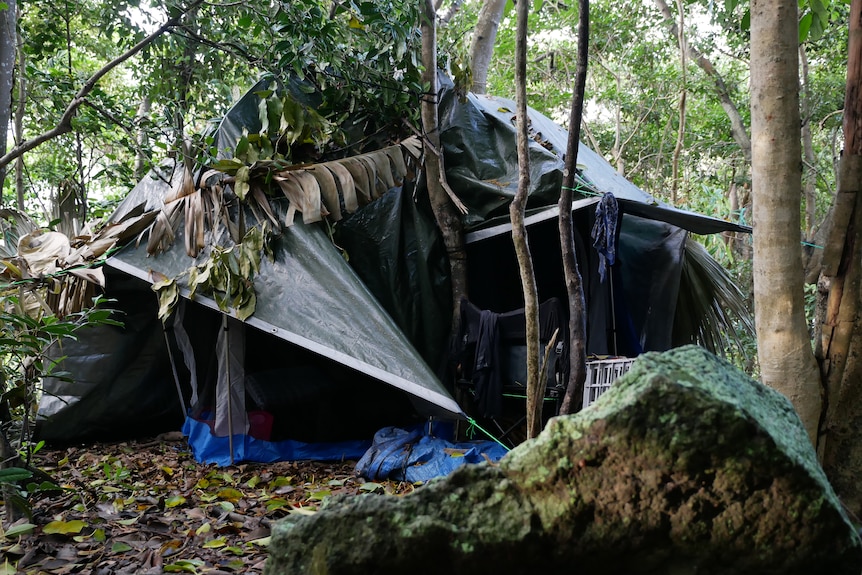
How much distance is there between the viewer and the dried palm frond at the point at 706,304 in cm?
527

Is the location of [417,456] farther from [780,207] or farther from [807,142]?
[807,142]

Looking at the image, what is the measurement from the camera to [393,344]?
3754 millimetres

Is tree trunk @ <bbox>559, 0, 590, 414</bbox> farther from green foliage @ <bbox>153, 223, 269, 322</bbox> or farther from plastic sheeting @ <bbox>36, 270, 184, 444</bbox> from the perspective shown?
plastic sheeting @ <bbox>36, 270, 184, 444</bbox>

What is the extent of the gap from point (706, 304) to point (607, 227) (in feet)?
5.45

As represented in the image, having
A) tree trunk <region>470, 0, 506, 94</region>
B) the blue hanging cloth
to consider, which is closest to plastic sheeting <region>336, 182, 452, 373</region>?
the blue hanging cloth

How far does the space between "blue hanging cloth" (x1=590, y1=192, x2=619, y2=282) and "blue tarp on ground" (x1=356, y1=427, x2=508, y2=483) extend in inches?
51.2

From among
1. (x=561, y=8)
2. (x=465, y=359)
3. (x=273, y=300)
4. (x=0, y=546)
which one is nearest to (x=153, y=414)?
(x=273, y=300)

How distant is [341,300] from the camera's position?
391 cm

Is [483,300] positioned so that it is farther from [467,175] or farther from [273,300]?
[273,300]

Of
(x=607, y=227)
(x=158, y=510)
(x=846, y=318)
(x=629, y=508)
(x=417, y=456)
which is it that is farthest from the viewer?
(x=607, y=227)

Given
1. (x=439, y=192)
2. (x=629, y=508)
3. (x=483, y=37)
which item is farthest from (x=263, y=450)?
(x=483, y=37)

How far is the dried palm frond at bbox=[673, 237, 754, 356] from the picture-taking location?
527 centimetres

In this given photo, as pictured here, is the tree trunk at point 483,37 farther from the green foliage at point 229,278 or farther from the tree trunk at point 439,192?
the green foliage at point 229,278

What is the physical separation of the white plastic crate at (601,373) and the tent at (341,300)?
1.69 ft
